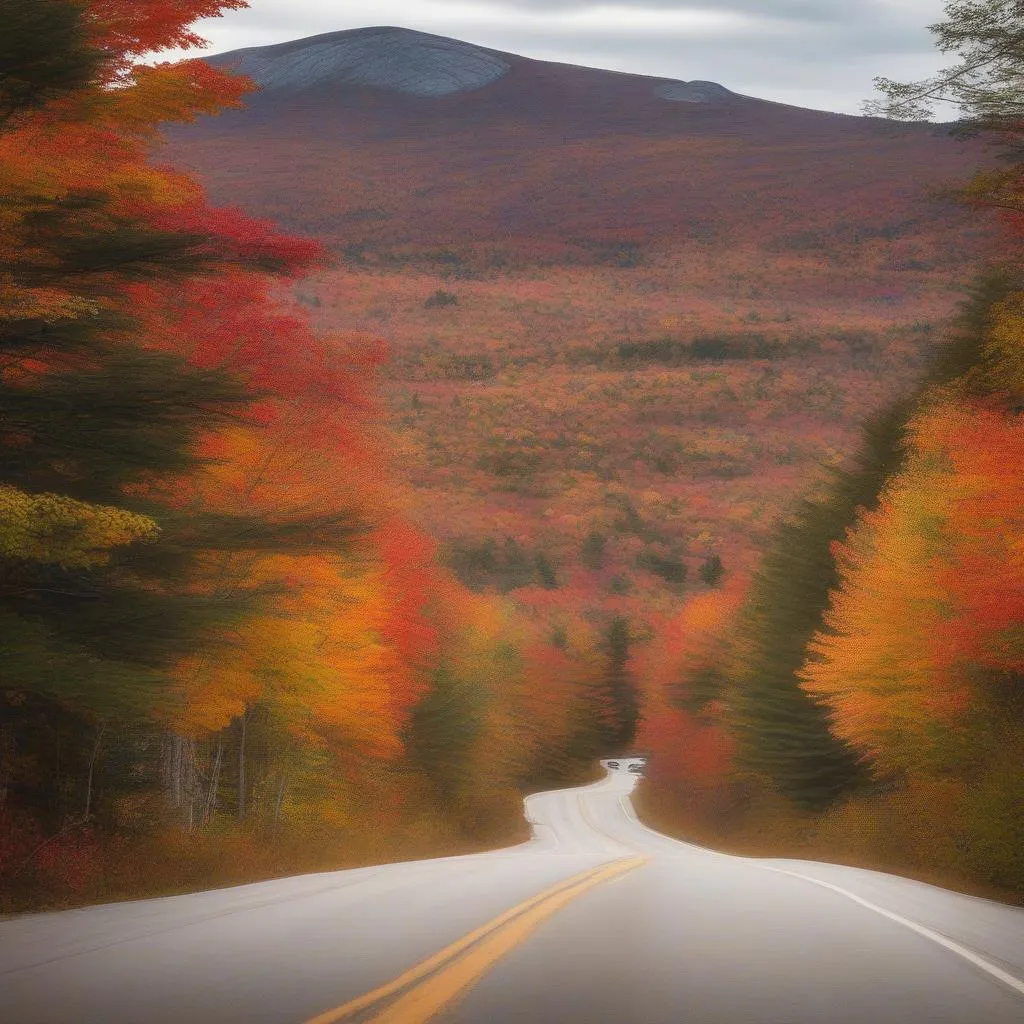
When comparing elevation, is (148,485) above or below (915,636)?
above

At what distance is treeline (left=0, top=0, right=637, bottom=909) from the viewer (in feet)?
47.3

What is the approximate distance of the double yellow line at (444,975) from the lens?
7.85 m

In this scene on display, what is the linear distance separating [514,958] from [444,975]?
1246 mm

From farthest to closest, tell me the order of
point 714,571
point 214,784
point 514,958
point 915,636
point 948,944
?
point 714,571
point 214,784
point 915,636
point 948,944
point 514,958

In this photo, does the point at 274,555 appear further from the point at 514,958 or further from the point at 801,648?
the point at 801,648

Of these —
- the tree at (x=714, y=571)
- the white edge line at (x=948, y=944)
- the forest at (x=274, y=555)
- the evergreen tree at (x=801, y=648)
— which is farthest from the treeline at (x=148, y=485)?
the tree at (x=714, y=571)

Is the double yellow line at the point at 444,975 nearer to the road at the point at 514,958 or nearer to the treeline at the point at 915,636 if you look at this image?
the road at the point at 514,958

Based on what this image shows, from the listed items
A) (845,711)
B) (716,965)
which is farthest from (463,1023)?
(845,711)

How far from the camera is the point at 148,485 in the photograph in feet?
55.2

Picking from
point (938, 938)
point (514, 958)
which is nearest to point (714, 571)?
point (938, 938)

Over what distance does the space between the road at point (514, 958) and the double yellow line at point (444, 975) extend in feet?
0.09

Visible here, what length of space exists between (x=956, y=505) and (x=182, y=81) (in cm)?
1378

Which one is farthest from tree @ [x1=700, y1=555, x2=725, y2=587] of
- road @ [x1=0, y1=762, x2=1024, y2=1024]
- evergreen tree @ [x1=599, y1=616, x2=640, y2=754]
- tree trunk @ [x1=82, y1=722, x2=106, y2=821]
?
road @ [x1=0, y1=762, x2=1024, y2=1024]

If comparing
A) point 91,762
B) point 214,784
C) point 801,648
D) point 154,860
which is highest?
point 91,762
